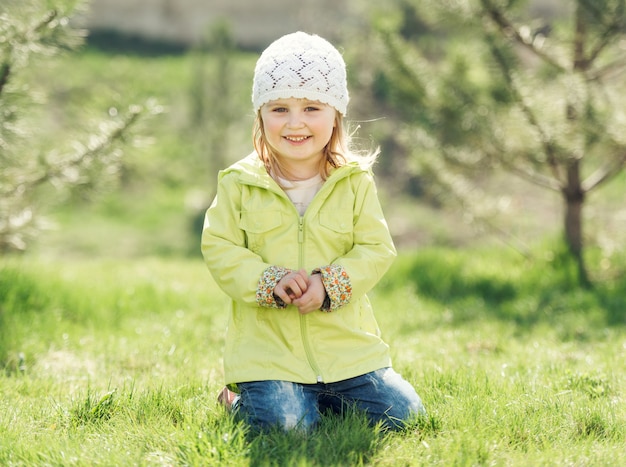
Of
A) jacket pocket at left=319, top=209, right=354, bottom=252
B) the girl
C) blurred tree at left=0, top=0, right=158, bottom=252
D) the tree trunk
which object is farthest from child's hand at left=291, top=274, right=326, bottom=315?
the tree trunk

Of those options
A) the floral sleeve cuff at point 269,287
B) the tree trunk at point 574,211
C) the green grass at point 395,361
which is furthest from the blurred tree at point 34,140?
the tree trunk at point 574,211

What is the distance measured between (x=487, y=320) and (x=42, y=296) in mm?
2860

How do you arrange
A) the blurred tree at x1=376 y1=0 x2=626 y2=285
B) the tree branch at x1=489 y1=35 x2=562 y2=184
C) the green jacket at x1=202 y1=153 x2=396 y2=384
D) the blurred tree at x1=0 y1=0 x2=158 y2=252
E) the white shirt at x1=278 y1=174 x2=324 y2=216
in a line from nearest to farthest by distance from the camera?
the green jacket at x1=202 y1=153 x2=396 y2=384, the white shirt at x1=278 y1=174 x2=324 y2=216, the blurred tree at x1=0 y1=0 x2=158 y2=252, the blurred tree at x1=376 y1=0 x2=626 y2=285, the tree branch at x1=489 y1=35 x2=562 y2=184

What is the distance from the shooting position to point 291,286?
268cm

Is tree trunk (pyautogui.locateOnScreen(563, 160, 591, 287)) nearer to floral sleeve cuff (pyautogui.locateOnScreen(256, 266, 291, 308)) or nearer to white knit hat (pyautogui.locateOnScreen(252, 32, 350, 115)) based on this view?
white knit hat (pyautogui.locateOnScreen(252, 32, 350, 115))

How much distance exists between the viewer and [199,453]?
2434 mm

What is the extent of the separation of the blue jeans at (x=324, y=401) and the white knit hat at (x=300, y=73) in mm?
1076

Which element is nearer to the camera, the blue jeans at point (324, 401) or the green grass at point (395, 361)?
the green grass at point (395, 361)

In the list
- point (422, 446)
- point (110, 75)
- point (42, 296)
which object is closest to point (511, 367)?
point (422, 446)

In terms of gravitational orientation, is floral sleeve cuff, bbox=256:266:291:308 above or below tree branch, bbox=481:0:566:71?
below

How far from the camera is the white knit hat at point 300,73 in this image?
2.82m

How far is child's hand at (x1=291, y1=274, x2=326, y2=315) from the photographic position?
2691mm

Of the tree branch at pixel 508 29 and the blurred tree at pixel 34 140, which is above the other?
the tree branch at pixel 508 29

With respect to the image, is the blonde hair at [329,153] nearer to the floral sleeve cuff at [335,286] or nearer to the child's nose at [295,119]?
the child's nose at [295,119]
